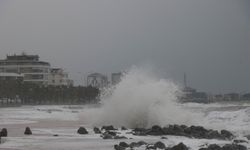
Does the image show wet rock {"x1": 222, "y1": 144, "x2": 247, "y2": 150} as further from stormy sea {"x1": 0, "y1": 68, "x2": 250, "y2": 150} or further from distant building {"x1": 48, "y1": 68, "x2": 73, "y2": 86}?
distant building {"x1": 48, "y1": 68, "x2": 73, "y2": 86}

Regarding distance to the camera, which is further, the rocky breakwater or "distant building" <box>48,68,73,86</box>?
"distant building" <box>48,68,73,86</box>

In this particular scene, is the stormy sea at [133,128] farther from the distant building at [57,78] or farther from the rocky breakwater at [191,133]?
the distant building at [57,78]

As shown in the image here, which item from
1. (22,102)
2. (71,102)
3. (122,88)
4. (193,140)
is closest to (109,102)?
(122,88)

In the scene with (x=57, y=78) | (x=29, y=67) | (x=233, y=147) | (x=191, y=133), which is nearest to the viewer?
(x=233, y=147)

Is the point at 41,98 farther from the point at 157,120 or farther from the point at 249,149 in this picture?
the point at 249,149

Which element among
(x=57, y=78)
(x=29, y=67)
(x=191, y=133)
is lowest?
(x=191, y=133)

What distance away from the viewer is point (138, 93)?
A: 36.3m

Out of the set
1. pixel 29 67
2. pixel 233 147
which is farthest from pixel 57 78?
pixel 233 147

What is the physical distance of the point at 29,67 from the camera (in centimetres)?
15000

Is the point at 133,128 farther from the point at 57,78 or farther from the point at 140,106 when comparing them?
the point at 57,78

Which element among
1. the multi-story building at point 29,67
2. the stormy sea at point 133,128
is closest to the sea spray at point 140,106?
the stormy sea at point 133,128

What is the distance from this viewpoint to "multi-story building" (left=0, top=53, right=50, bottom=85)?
149375mm

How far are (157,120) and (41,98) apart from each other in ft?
260

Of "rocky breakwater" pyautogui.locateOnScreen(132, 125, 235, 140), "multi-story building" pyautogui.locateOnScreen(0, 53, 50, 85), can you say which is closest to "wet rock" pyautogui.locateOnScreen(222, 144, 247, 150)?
"rocky breakwater" pyautogui.locateOnScreen(132, 125, 235, 140)
